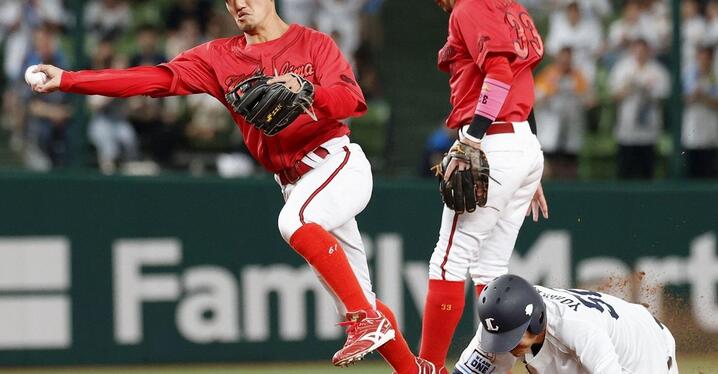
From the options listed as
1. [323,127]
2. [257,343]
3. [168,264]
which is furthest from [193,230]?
[323,127]

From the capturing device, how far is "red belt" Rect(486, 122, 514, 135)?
7.20 meters

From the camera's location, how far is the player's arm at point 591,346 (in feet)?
20.5

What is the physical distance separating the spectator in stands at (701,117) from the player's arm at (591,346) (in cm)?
619

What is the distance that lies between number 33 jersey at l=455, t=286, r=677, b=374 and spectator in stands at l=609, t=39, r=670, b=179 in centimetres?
547

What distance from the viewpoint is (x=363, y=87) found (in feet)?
38.8

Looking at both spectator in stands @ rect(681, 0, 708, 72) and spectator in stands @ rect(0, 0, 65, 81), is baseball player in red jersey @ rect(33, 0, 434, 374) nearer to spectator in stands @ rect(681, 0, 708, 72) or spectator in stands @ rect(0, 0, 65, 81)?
spectator in stands @ rect(0, 0, 65, 81)

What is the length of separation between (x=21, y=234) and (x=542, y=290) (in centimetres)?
596

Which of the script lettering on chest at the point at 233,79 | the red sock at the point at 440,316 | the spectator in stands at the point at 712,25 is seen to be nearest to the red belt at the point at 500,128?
the red sock at the point at 440,316

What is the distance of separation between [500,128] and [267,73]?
4.08 feet

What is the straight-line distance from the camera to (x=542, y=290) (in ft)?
22.2

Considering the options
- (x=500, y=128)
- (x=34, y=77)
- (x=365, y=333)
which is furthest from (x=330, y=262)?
(x=34, y=77)

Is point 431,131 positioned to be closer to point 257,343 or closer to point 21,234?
point 257,343

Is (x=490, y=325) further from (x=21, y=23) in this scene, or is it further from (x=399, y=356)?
(x=21, y=23)

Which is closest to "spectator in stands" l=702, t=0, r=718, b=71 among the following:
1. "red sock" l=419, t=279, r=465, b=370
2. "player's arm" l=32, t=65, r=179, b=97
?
"red sock" l=419, t=279, r=465, b=370
